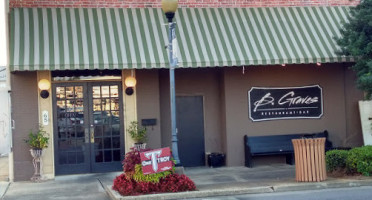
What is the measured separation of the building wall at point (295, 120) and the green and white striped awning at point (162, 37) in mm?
1181

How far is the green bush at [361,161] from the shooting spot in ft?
42.7

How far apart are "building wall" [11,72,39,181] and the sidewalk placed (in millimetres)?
469

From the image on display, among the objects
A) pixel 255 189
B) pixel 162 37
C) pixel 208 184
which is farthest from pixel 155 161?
pixel 162 37

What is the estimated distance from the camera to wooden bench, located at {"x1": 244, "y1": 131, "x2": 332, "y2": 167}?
53.0ft

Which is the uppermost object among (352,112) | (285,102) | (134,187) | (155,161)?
(285,102)

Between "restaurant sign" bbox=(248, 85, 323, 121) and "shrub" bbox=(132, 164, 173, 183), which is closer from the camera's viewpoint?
"shrub" bbox=(132, 164, 173, 183)

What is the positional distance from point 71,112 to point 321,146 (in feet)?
22.1

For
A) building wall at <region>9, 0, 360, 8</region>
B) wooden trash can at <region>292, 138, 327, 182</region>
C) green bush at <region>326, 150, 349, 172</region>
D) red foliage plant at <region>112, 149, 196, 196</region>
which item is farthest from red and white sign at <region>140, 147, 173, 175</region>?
building wall at <region>9, 0, 360, 8</region>

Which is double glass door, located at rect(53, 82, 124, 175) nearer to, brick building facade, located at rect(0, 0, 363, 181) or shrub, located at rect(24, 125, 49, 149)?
brick building facade, located at rect(0, 0, 363, 181)

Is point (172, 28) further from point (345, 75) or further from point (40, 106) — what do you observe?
point (345, 75)

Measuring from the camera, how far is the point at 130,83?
1540 centimetres

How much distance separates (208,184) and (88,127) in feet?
13.2

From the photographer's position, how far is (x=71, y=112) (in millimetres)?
15492

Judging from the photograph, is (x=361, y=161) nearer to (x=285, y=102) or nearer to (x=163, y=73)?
(x=285, y=102)
